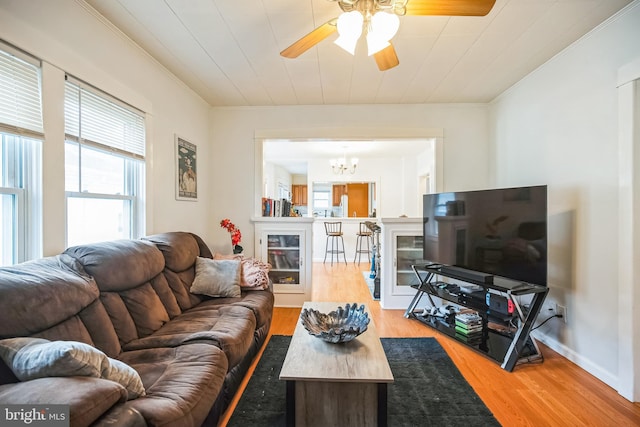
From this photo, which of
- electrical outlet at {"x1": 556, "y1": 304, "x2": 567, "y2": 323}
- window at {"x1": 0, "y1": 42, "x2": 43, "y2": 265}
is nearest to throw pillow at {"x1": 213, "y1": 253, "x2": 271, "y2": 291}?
window at {"x1": 0, "y1": 42, "x2": 43, "y2": 265}

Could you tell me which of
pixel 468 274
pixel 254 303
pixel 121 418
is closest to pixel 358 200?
pixel 468 274

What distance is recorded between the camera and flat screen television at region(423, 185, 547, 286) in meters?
2.21

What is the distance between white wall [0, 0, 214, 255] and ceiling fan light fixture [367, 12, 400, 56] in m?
1.79

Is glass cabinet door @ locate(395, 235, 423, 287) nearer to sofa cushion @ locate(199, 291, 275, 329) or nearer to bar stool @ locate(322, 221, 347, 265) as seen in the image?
sofa cushion @ locate(199, 291, 275, 329)

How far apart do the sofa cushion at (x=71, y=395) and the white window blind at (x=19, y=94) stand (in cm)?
125

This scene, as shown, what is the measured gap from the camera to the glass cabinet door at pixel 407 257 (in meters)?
3.55

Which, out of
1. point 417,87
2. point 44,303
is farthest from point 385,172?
point 44,303

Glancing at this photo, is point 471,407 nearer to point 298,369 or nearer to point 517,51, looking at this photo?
point 298,369

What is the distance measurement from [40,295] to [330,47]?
2372 millimetres

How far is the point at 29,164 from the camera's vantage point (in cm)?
155

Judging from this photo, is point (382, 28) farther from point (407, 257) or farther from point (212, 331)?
point (407, 257)

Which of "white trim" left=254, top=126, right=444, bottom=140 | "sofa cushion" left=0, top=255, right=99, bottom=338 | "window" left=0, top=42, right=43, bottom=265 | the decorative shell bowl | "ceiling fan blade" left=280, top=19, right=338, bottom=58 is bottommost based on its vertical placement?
the decorative shell bowl

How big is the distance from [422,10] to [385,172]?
5.71 m

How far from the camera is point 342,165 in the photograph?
6324 millimetres
